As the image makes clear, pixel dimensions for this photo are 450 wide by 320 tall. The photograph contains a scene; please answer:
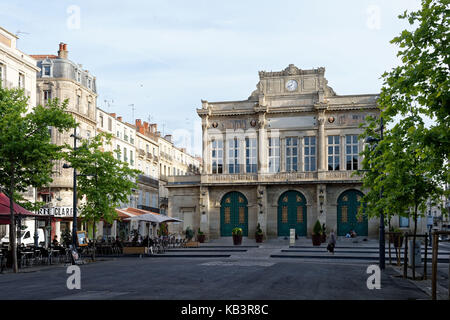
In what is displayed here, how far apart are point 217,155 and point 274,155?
541 cm

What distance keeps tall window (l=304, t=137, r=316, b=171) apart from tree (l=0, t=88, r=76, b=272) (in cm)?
2955

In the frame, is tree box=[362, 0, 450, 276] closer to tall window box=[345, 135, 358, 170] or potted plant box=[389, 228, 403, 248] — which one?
potted plant box=[389, 228, 403, 248]

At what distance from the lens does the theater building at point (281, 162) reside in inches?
1977

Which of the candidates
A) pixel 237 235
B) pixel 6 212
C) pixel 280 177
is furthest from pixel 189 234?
pixel 6 212

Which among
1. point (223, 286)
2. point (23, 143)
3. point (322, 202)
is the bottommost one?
point (223, 286)

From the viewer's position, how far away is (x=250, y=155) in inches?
2084

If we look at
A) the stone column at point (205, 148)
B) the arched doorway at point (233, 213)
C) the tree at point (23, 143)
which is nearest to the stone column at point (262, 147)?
the arched doorway at point (233, 213)

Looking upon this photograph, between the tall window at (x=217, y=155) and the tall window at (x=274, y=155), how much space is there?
4.67 m

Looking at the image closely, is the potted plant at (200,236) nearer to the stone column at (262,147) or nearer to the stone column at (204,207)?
the stone column at (204,207)

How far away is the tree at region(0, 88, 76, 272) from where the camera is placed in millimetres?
23875

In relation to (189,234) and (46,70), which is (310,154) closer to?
(189,234)

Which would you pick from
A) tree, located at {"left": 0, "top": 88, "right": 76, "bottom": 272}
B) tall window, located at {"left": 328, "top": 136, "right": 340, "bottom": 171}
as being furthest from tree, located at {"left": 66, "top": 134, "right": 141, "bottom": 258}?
tall window, located at {"left": 328, "top": 136, "right": 340, "bottom": 171}
